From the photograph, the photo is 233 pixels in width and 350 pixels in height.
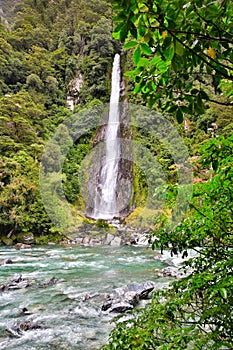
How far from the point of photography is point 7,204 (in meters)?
12.8

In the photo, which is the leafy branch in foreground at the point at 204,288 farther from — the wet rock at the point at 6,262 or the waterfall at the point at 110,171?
the waterfall at the point at 110,171

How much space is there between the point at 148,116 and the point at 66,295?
54.3 feet

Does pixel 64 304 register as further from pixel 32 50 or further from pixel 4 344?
pixel 32 50

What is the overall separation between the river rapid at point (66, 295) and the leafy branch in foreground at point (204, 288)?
2254mm

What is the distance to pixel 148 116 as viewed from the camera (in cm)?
1966

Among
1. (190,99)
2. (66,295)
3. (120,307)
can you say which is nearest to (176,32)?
(190,99)

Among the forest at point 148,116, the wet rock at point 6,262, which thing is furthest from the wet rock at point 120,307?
the wet rock at point 6,262

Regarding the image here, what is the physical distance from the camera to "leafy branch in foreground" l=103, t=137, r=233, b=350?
108cm

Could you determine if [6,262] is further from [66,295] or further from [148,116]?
[148,116]

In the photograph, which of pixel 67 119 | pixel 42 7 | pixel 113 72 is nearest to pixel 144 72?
pixel 67 119

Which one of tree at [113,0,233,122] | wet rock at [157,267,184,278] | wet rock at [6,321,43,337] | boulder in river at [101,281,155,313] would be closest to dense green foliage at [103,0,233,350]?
tree at [113,0,233,122]

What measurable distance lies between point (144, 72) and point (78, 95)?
24.9m

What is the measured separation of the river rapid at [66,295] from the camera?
3.34 metres

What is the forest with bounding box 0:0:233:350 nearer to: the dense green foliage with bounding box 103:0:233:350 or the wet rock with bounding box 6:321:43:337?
the dense green foliage with bounding box 103:0:233:350
